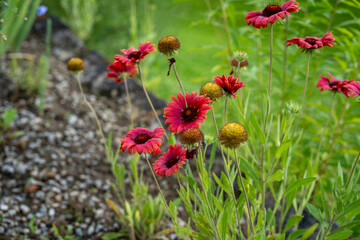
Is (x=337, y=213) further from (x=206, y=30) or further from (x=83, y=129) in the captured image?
(x=206, y=30)

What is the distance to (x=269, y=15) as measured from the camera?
3.05ft

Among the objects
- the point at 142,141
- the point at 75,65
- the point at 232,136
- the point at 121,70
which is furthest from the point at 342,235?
the point at 75,65

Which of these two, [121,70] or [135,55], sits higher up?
[135,55]

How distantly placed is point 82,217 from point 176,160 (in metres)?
0.89

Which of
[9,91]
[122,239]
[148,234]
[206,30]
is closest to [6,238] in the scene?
[122,239]

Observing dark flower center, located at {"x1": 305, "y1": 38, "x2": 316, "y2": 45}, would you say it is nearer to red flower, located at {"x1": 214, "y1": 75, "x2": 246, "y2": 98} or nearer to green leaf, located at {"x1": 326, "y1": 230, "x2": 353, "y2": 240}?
red flower, located at {"x1": 214, "y1": 75, "x2": 246, "y2": 98}

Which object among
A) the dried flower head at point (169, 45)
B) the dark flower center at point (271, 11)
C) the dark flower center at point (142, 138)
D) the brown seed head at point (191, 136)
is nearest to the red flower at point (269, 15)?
the dark flower center at point (271, 11)

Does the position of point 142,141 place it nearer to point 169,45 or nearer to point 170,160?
point 170,160

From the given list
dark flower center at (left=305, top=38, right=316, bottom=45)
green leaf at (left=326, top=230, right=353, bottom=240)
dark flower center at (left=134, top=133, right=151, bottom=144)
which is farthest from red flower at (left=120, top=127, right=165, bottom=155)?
green leaf at (left=326, top=230, right=353, bottom=240)

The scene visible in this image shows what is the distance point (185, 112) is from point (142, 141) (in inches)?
5.9

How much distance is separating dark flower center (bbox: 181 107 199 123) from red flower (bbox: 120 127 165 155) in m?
0.09

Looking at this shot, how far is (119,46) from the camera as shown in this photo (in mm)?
3590

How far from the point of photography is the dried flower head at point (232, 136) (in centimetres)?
82

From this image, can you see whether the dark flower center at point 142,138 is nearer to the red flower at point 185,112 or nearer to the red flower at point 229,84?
the red flower at point 185,112
